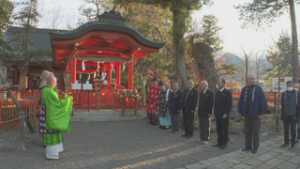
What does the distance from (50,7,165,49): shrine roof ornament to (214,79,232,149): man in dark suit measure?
6.09 meters

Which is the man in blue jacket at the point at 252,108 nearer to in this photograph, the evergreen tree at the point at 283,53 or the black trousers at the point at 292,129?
the black trousers at the point at 292,129

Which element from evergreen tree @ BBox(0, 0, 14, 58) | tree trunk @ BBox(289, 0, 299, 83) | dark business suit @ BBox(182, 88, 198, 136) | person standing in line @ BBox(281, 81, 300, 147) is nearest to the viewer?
person standing in line @ BBox(281, 81, 300, 147)

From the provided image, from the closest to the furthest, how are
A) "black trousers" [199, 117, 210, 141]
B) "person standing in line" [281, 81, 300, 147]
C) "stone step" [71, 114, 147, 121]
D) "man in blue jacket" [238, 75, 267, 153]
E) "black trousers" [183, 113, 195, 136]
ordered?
"man in blue jacket" [238, 75, 267, 153]
"person standing in line" [281, 81, 300, 147]
"black trousers" [199, 117, 210, 141]
"black trousers" [183, 113, 195, 136]
"stone step" [71, 114, 147, 121]

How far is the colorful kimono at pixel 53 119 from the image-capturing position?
3.94m

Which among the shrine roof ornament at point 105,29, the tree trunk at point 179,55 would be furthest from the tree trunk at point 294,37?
the shrine roof ornament at point 105,29

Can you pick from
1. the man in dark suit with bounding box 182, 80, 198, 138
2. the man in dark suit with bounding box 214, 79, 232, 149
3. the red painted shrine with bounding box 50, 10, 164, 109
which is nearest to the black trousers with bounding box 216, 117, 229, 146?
the man in dark suit with bounding box 214, 79, 232, 149

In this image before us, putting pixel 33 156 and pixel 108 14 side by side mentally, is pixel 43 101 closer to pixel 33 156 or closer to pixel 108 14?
pixel 33 156

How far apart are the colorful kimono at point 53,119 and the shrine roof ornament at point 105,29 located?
19.4 ft

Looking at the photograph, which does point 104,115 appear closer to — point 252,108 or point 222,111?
point 222,111

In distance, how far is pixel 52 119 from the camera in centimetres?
394

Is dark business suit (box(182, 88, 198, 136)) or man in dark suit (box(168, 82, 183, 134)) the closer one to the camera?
dark business suit (box(182, 88, 198, 136))

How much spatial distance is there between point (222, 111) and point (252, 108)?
66cm

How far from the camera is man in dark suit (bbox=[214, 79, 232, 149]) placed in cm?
499

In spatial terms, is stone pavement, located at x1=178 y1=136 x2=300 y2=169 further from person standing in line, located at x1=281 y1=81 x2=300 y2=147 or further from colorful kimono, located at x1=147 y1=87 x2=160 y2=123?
colorful kimono, located at x1=147 y1=87 x2=160 y2=123
